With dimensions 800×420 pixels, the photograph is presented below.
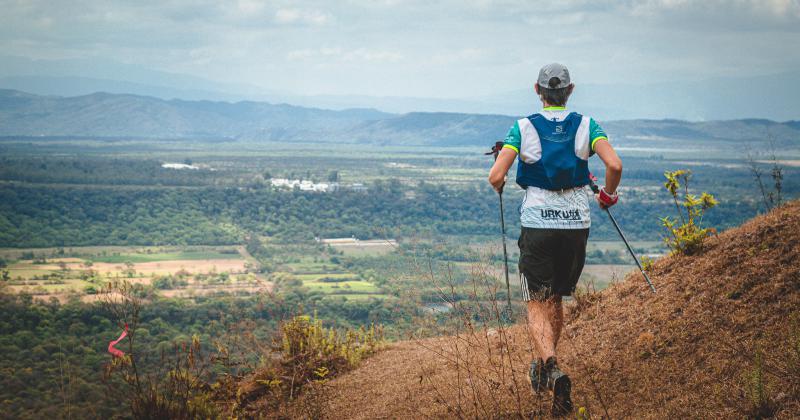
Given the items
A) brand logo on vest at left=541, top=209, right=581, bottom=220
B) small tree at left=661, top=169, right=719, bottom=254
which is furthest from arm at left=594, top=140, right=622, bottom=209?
small tree at left=661, top=169, right=719, bottom=254

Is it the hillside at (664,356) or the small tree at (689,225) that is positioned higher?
the small tree at (689,225)

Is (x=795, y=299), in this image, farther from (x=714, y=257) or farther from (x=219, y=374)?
(x=219, y=374)

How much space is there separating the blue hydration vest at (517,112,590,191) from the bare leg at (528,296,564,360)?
0.77 metres

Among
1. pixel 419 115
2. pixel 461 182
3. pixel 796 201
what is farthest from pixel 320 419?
pixel 419 115

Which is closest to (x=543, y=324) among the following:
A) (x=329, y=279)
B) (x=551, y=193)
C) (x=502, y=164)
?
(x=551, y=193)

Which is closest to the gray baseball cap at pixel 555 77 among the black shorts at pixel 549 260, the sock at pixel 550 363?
the black shorts at pixel 549 260

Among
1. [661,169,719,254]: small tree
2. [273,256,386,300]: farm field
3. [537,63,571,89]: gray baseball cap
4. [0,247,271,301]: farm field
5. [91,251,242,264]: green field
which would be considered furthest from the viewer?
[91,251,242,264]: green field

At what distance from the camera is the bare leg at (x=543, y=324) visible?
4.52 metres

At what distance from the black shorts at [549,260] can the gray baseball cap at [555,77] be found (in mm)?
965

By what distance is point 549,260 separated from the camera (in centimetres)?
451

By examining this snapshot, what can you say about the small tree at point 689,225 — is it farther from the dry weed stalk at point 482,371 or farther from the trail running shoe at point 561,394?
the trail running shoe at point 561,394

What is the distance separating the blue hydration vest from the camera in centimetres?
449

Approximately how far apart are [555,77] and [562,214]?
92cm

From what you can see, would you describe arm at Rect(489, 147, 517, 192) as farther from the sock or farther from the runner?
the sock
